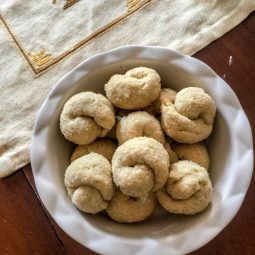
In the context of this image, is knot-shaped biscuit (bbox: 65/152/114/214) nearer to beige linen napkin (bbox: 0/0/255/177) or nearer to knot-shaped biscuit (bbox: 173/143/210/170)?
knot-shaped biscuit (bbox: 173/143/210/170)

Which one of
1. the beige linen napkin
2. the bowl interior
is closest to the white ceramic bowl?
the bowl interior

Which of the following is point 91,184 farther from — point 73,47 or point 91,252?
point 73,47

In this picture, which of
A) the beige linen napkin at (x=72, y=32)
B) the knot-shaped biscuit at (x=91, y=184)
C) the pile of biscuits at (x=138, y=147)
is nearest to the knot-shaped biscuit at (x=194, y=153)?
the pile of biscuits at (x=138, y=147)

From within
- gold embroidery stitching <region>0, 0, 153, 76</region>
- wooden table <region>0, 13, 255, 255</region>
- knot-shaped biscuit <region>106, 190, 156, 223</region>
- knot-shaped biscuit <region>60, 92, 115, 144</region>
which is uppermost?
knot-shaped biscuit <region>60, 92, 115, 144</region>

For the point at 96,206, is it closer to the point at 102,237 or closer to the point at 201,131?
the point at 102,237

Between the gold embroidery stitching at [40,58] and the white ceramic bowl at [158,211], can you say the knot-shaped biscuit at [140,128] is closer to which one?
the white ceramic bowl at [158,211]

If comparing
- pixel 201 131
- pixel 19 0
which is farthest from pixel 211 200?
pixel 19 0
